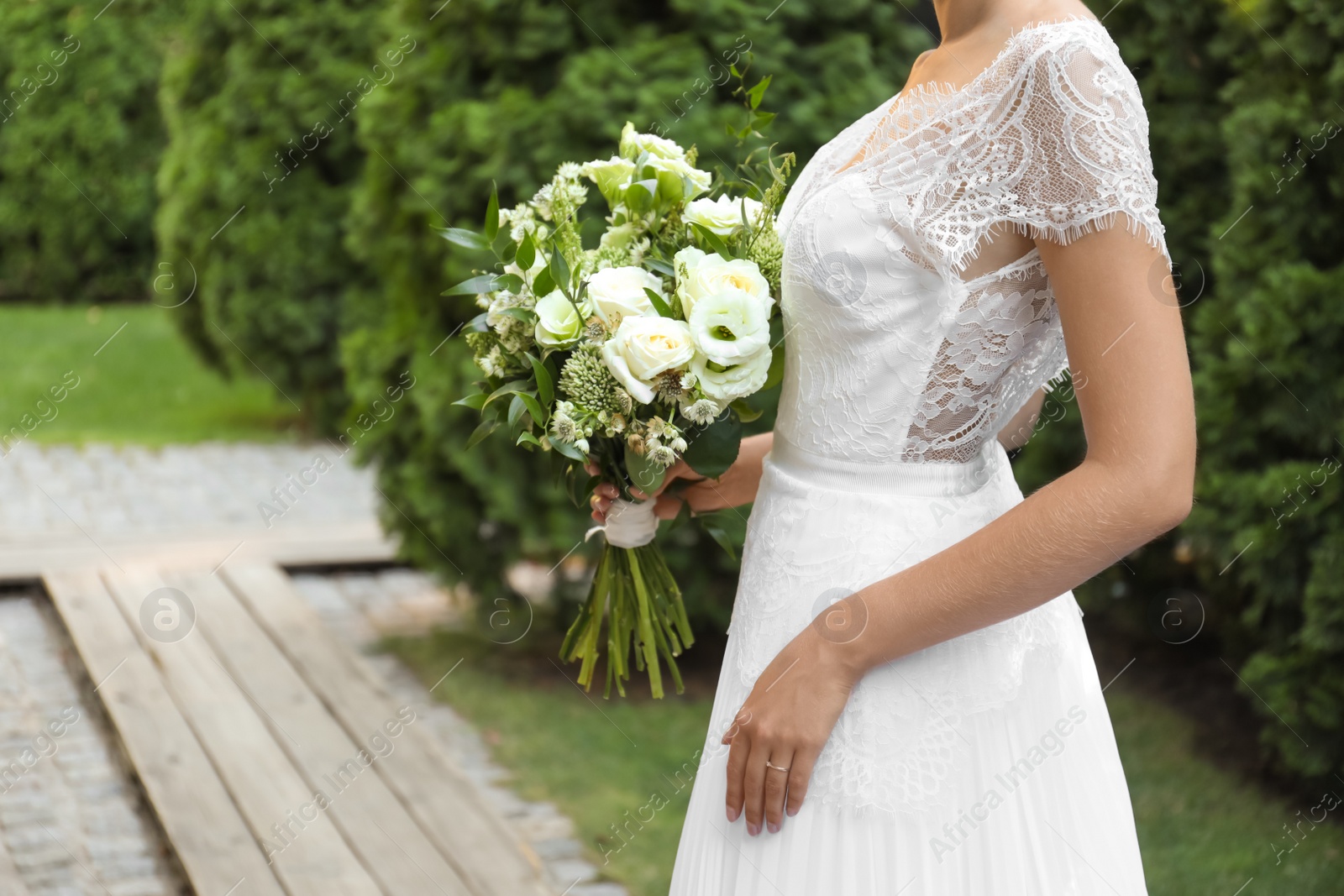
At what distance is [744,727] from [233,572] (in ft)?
15.4

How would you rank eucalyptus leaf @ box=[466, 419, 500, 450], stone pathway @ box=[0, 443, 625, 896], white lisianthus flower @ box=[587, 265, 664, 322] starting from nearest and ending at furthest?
white lisianthus flower @ box=[587, 265, 664, 322]
eucalyptus leaf @ box=[466, 419, 500, 450]
stone pathway @ box=[0, 443, 625, 896]

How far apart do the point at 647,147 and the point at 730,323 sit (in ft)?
1.69

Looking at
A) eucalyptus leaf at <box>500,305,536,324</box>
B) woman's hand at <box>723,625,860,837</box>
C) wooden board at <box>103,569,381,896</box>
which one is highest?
eucalyptus leaf at <box>500,305,536,324</box>

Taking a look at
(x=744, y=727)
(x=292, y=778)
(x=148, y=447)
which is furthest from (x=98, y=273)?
(x=744, y=727)

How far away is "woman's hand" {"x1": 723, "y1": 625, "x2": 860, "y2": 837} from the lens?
4.90 feet

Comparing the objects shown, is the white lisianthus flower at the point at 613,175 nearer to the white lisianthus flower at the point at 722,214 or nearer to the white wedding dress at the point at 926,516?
the white lisianthus flower at the point at 722,214

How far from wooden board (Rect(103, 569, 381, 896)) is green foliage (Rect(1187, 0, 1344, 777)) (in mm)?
2782

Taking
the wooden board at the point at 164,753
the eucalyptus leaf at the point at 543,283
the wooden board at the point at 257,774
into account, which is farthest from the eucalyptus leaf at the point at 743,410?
the wooden board at the point at 164,753

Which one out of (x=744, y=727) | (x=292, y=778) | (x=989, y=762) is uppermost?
Result: (x=744, y=727)

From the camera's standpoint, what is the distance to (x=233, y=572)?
18.8ft

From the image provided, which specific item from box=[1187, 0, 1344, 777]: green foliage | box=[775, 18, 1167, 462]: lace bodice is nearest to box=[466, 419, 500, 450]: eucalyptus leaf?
box=[775, 18, 1167, 462]: lace bodice

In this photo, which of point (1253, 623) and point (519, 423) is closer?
point (519, 423)

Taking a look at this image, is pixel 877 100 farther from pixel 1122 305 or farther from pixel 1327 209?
pixel 1122 305

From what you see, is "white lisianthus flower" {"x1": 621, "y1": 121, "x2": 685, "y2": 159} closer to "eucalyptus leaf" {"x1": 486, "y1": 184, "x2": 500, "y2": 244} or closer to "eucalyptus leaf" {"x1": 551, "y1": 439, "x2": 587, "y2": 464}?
"eucalyptus leaf" {"x1": 486, "y1": 184, "x2": 500, "y2": 244}
